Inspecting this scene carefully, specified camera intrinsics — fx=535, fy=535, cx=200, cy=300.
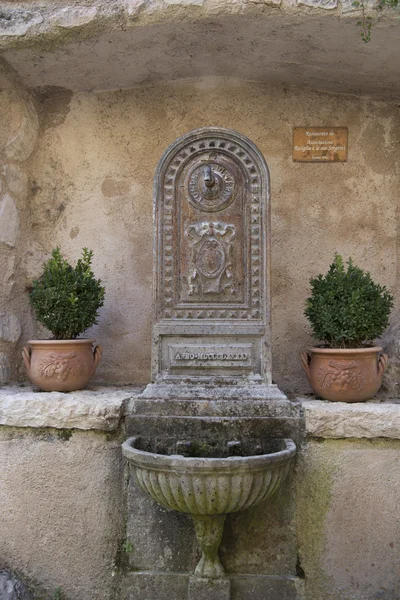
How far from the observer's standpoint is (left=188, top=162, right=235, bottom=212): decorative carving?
3.00 meters

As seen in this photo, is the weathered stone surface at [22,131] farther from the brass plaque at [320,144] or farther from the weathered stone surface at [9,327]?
the brass plaque at [320,144]

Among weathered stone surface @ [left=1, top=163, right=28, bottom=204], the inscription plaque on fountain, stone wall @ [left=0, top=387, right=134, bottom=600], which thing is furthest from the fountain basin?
weathered stone surface @ [left=1, top=163, right=28, bottom=204]

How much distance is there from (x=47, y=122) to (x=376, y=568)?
3398mm

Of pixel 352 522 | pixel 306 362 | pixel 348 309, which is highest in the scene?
pixel 348 309

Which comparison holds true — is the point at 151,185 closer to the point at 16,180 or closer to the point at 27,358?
the point at 16,180

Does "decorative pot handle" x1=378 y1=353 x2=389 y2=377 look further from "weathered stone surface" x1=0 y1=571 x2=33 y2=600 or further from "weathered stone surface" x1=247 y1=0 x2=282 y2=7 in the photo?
"weathered stone surface" x1=0 y1=571 x2=33 y2=600

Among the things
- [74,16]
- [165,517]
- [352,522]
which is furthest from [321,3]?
[165,517]

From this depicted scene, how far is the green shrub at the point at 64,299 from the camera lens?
9.87 ft

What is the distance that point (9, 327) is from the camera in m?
3.38

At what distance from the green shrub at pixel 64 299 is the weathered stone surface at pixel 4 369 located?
0.47 metres

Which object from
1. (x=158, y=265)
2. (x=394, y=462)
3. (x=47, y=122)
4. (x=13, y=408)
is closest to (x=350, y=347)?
(x=394, y=462)

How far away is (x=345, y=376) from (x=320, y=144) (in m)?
1.67

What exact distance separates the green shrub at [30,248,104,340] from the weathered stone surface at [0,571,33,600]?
1.25 metres

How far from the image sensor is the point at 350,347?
9.62 ft
